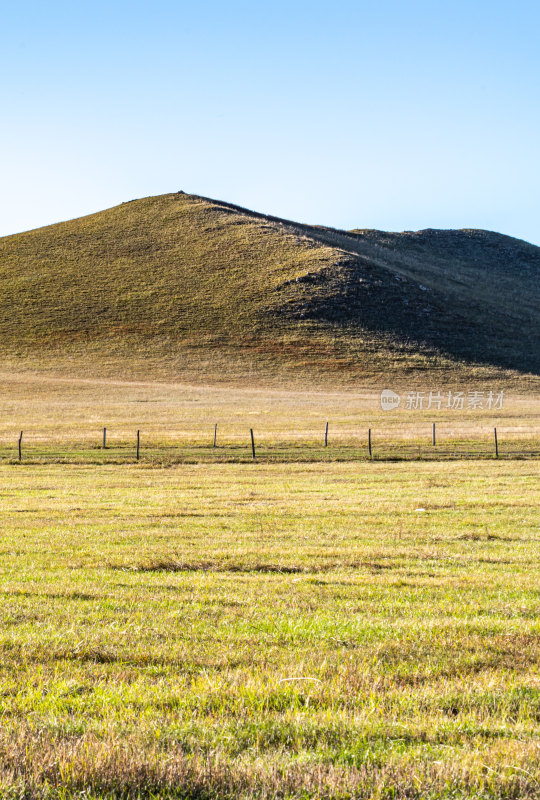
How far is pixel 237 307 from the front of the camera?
119 metres

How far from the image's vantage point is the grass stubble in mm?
4238

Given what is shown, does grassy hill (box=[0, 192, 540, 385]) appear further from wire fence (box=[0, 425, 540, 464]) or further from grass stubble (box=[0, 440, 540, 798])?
grass stubble (box=[0, 440, 540, 798])

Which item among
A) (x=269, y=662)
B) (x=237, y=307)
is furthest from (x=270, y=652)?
(x=237, y=307)

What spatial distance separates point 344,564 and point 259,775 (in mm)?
7887

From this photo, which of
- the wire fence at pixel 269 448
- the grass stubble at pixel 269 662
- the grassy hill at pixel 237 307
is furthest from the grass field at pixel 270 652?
the grassy hill at pixel 237 307

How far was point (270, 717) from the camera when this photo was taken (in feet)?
16.6

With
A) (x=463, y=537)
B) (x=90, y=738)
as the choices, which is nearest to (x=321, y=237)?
(x=463, y=537)

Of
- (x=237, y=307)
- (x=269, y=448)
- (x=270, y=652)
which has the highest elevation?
(x=237, y=307)

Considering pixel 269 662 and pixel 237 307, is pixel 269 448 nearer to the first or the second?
pixel 269 662

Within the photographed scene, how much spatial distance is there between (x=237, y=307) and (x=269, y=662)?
114 meters

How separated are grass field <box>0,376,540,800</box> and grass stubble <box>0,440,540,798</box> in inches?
0.9

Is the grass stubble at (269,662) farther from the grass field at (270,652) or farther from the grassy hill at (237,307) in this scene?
the grassy hill at (237,307)

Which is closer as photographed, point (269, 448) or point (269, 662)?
point (269, 662)

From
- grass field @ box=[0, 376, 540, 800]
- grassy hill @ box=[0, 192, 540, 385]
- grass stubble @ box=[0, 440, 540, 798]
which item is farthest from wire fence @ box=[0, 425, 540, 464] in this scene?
grassy hill @ box=[0, 192, 540, 385]
